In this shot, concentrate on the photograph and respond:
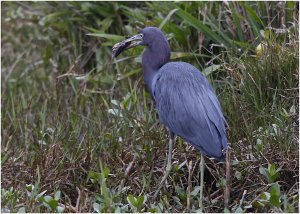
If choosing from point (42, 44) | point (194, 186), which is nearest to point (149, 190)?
point (194, 186)

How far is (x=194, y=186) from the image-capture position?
4.30m

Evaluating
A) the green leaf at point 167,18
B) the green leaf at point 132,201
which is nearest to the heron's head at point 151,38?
the green leaf at point 167,18

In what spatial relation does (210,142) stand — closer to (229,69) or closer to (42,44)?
(229,69)

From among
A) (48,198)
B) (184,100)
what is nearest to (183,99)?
(184,100)

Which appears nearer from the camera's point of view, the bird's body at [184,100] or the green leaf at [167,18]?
the bird's body at [184,100]

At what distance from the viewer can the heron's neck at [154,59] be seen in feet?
14.6

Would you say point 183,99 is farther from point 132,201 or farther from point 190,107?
point 132,201

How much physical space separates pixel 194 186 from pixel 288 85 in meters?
0.87

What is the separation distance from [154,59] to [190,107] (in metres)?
0.46

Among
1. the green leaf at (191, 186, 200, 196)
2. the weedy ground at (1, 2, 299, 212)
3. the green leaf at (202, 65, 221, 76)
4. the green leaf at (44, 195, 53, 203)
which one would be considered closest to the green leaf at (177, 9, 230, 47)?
the weedy ground at (1, 2, 299, 212)

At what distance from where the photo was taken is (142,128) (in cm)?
470

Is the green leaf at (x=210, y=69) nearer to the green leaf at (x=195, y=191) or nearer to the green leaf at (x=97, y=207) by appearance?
the green leaf at (x=195, y=191)

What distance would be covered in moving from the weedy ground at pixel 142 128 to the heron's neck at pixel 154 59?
35 centimetres

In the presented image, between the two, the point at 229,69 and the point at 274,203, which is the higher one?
the point at 229,69
